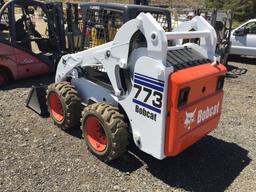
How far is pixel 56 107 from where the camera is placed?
5.26 meters

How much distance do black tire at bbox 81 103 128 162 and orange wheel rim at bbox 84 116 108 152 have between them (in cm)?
11

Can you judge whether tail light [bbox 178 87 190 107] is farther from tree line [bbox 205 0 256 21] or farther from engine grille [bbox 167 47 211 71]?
tree line [bbox 205 0 256 21]

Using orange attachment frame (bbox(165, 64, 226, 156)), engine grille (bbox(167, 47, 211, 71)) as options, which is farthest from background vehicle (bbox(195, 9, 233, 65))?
orange attachment frame (bbox(165, 64, 226, 156))

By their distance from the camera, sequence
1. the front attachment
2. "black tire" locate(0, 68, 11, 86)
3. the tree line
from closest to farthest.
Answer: the front attachment
"black tire" locate(0, 68, 11, 86)
the tree line

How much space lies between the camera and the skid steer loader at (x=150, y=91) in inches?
138

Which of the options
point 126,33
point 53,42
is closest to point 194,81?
point 126,33

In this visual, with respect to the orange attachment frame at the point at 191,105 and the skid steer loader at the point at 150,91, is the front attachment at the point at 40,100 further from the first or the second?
the orange attachment frame at the point at 191,105

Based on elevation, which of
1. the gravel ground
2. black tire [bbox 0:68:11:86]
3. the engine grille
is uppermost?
the engine grille

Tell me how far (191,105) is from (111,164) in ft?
4.39

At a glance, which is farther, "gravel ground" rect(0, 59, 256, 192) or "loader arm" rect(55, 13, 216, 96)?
"gravel ground" rect(0, 59, 256, 192)

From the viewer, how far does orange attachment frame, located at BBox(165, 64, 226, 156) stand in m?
3.48

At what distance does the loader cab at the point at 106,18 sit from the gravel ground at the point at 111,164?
59.2 inches

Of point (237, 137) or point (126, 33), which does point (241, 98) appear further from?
point (126, 33)

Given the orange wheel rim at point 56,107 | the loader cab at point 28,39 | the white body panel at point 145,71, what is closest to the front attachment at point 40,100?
the orange wheel rim at point 56,107
